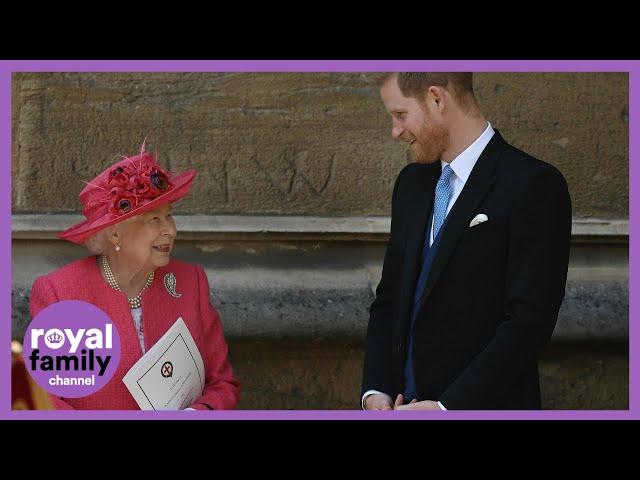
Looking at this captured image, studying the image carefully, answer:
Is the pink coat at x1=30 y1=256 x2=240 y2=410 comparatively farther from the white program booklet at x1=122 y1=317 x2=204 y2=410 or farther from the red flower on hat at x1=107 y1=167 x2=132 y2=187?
the red flower on hat at x1=107 y1=167 x2=132 y2=187

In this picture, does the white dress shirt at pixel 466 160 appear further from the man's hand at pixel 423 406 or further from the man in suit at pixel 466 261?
the man's hand at pixel 423 406

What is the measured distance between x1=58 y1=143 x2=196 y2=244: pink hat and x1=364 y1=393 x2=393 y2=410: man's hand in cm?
78

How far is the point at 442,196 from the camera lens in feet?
10.2

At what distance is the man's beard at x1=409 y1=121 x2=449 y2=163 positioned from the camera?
3021 mm

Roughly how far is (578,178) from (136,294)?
195 cm

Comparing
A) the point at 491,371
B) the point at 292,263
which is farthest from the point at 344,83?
the point at 491,371

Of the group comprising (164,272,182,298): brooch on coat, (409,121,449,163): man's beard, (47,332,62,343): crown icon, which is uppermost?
(409,121,449,163): man's beard

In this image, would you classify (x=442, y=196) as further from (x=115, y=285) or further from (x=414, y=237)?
(x=115, y=285)

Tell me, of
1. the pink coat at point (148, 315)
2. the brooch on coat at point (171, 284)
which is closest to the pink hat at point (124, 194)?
the pink coat at point (148, 315)

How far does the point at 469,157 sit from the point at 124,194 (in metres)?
0.94

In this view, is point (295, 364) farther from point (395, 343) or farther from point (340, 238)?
point (395, 343)

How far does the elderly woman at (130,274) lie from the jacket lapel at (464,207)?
72 centimetres

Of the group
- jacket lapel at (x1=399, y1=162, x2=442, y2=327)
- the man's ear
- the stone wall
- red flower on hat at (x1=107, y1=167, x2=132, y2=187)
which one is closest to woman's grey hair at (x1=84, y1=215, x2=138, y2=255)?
red flower on hat at (x1=107, y1=167, x2=132, y2=187)

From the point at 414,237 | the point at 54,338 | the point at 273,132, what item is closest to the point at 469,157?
the point at 414,237
